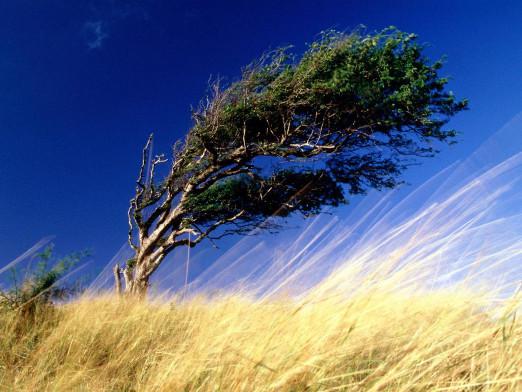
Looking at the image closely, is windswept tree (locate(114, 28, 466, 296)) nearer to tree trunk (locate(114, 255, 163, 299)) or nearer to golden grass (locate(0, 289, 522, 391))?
tree trunk (locate(114, 255, 163, 299))

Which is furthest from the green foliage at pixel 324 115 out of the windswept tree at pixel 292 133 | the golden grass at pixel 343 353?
the golden grass at pixel 343 353

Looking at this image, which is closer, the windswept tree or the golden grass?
the golden grass

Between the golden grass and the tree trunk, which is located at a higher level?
the tree trunk

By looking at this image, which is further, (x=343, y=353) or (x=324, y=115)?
(x=324, y=115)

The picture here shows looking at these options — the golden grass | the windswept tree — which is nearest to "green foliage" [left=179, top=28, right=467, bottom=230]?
the windswept tree

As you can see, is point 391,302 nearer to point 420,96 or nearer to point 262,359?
point 262,359

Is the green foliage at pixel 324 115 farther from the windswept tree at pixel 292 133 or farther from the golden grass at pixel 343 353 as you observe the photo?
the golden grass at pixel 343 353

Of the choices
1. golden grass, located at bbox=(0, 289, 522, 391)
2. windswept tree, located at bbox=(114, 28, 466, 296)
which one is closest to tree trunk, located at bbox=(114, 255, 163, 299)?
windswept tree, located at bbox=(114, 28, 466, 296)

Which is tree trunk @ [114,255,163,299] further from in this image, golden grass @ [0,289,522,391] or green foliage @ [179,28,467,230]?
golden grass @ [0,289,522,391]

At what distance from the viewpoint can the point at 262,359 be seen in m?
1.89

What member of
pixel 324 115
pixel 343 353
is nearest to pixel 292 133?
pixel 324 115

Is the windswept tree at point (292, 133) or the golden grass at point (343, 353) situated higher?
the windswept tree at point (292, 133)

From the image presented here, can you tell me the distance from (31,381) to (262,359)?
86.9 inches

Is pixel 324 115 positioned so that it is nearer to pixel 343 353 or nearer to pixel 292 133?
pixel 292 133
